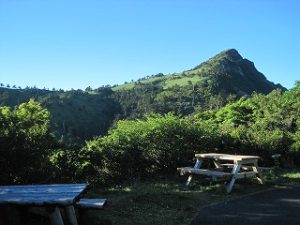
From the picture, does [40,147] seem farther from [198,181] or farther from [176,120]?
[176,120]

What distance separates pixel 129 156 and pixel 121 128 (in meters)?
1.31

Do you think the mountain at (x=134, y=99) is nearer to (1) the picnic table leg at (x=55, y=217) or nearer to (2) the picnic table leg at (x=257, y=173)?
(2) the picnic table leg at (x=257, y=173)

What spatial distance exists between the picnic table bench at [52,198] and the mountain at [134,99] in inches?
3183

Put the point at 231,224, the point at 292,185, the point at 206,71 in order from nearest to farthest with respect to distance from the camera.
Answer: the point at 231,224
the point at 292,185
the point at 206,71

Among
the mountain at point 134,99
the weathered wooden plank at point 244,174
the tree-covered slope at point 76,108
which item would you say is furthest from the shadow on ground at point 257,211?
the tree-covered slope at point 76,108

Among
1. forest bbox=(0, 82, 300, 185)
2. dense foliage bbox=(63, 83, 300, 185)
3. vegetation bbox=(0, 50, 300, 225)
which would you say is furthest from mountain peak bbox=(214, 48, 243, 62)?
forest bbox=(0, 82, 300, 185)

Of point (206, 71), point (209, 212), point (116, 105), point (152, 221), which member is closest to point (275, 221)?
point (209, 212)

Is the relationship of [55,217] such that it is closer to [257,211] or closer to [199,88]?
[257,211]

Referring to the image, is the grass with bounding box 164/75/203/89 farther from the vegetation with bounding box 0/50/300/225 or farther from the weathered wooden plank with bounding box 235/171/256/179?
the weathered wooden plank with bounding box 235/171/256/179

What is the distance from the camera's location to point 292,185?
489 inches

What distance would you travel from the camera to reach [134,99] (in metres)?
122

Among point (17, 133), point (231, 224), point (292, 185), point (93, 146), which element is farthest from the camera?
point (93, 146)

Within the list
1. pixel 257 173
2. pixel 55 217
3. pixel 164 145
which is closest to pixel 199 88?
pixel 164 145

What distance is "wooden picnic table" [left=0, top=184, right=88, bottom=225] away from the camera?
5785 mm
